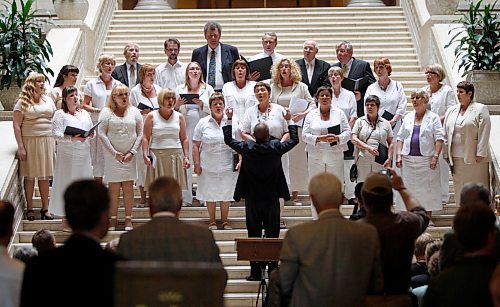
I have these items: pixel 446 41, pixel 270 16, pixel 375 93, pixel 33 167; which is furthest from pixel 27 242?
pixel 270 16

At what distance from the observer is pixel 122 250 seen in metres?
6.15

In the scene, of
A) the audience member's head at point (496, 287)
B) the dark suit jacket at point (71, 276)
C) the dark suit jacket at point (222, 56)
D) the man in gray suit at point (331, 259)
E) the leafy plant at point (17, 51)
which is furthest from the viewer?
the leafy plant at point (17, 51)

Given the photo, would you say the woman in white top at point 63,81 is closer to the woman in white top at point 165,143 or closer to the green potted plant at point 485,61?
the woman in white top at point 165,143

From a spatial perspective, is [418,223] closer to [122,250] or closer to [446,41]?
[122,250]

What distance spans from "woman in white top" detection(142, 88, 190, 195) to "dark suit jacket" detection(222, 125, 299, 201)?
103cm

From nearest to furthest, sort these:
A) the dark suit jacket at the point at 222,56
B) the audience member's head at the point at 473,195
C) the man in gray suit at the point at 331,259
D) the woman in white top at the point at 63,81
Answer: the man in gray suit at the point at 331,259 < the audience member's head at the point at 473,195 < the woman in white top at the point at 63,81 < the dark suit jacket at the point at 222,56

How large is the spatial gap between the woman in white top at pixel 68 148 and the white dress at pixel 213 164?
1.24 m

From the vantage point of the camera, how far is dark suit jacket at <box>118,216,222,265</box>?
6.14 meters

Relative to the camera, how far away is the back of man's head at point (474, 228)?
19.4ft

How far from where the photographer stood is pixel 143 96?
43.0ft

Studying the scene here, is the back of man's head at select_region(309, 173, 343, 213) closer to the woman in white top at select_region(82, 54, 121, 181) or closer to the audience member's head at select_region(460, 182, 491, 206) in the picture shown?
the audience member's head at select_region(460, 182, 491, 206)

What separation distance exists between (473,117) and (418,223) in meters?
5.51

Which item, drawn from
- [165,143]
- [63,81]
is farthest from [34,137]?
[165,143]

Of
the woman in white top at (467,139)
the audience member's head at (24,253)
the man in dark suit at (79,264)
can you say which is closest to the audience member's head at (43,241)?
the audience member's head at (24,253)
